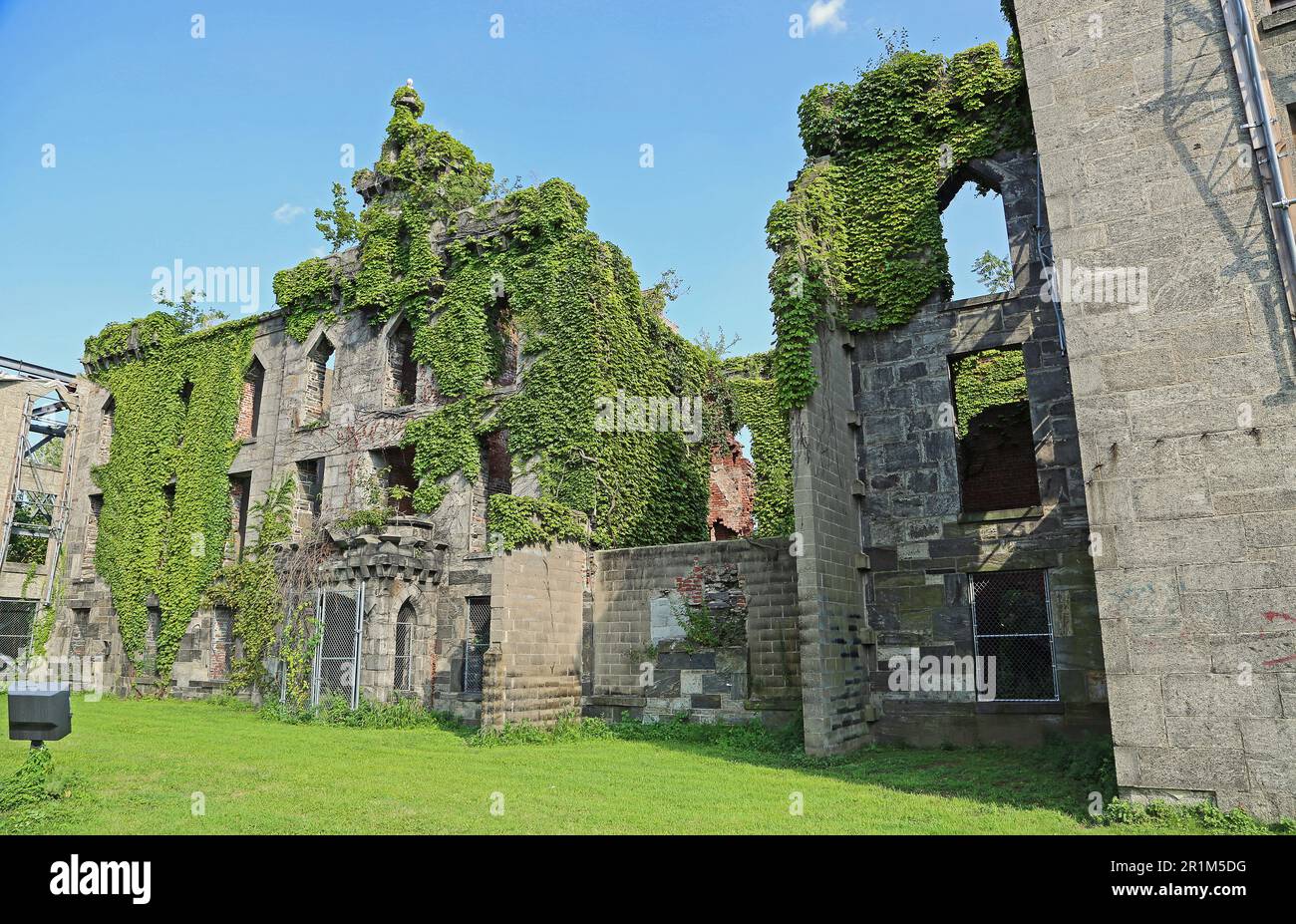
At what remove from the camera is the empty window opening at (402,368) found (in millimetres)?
22109

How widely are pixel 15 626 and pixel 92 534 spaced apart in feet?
12.2

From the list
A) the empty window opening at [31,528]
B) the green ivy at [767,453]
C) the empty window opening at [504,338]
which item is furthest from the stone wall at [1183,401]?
the empty window opening at [31,528]

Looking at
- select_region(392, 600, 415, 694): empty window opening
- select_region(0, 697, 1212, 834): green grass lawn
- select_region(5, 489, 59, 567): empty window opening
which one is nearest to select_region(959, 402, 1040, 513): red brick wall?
select_region(0, 697, 1212, 834): green grass lawn

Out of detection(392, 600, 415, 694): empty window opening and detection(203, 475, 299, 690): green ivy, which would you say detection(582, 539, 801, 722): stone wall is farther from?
detection(203, 475, 299, 690): green ivy

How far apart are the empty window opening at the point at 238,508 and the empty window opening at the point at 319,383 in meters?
3.22

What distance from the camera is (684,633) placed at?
15.9 meters

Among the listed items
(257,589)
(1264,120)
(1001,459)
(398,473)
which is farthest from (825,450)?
(257,589)

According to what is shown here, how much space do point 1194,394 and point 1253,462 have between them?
790mm

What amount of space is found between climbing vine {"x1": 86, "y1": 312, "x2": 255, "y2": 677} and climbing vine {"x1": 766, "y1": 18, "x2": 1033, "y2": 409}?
1857 centimetres

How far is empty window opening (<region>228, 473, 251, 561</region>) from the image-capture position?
24594 mm

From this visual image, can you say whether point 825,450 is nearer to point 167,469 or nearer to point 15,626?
point 167,469

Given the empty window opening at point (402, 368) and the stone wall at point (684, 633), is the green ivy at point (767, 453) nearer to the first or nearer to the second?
the stone wall at point (684, 633)
